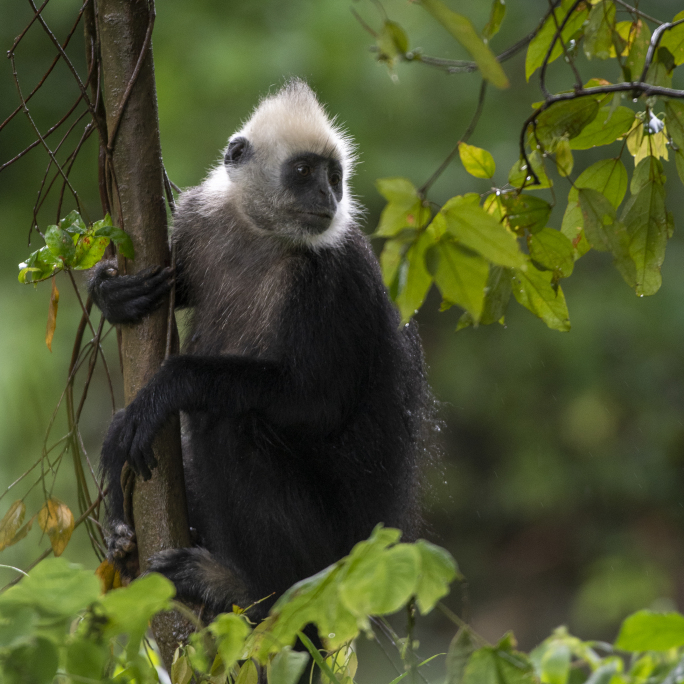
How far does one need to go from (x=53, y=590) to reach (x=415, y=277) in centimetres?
59

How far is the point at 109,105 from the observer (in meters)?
2.21

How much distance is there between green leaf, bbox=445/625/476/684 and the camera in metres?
1.10

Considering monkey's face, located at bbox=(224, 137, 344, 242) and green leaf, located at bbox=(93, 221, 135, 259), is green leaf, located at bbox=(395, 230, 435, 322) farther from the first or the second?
monkey's face, located at bbox=(224, 137, 344, 242)

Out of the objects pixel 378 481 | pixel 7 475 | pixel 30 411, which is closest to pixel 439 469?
pixel 378 481

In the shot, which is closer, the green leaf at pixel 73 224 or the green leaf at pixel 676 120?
the green leaf at pixel 676 120

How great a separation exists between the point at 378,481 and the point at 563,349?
3647mm

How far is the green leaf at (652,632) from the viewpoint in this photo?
979 mm

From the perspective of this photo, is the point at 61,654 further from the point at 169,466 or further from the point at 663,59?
the point at 663,59

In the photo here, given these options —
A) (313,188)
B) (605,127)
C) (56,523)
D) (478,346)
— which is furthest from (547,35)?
(478,346)

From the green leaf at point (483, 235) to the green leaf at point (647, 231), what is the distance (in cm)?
62

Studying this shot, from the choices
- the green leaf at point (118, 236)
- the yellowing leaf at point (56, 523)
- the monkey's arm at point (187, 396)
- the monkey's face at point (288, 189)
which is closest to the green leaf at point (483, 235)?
the green leaf at point (118, 236)

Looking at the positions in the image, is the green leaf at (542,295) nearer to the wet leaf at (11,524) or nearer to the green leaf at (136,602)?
the green leaf at (136,602)

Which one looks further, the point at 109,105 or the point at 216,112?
the point at 216,112

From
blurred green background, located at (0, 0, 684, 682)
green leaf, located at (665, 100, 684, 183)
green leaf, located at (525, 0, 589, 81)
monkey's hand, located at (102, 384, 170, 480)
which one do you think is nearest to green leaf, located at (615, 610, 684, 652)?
green leaf, located at (665, 100, 684, 183)
